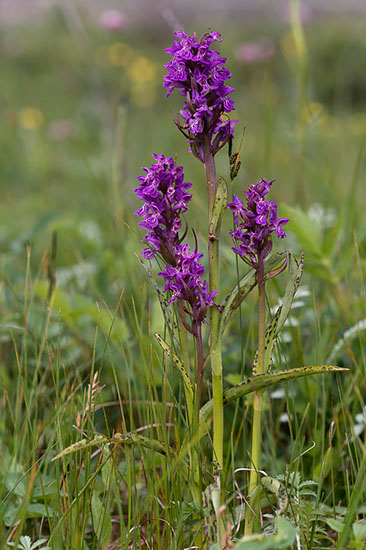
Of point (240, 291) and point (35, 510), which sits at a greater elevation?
point (240, 291)

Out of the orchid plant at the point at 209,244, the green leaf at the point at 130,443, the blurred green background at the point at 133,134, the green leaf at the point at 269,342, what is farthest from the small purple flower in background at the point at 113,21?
the green leaf at the point at 130,443

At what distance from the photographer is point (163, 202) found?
1.05m

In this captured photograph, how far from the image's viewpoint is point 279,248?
2.84 m

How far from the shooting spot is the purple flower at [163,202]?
1.03 metres

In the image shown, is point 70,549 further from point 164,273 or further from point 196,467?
point 164,273

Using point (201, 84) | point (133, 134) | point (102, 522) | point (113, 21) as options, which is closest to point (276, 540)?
point (102, 522)

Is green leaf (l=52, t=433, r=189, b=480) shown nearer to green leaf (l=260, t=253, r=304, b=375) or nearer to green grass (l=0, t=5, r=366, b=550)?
green grass (l=0, t=5, r=366, b=550)

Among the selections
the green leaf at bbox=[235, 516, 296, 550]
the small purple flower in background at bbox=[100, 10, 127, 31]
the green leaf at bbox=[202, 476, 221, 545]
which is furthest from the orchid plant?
the small purple flower in background at bbox=[100, 10, 127, 31]

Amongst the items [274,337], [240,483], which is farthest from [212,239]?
[240,483]

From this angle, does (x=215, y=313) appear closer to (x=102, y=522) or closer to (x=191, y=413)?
(x=191, y=413)

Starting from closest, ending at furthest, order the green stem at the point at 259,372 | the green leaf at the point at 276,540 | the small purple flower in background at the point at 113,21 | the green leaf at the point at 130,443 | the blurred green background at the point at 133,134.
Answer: the green leaf at the point at 276,540 → the green leaf at the point at 130,443 → the green stem at the point at 259,372 → the blurred green background at the point at 133,134 → the small purple flower in background at the point at 113,21

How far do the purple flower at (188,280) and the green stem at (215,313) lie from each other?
0.02m

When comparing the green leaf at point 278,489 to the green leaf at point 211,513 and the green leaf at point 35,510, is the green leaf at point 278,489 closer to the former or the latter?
the green leaf at point 211,513

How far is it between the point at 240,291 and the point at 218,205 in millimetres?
170
